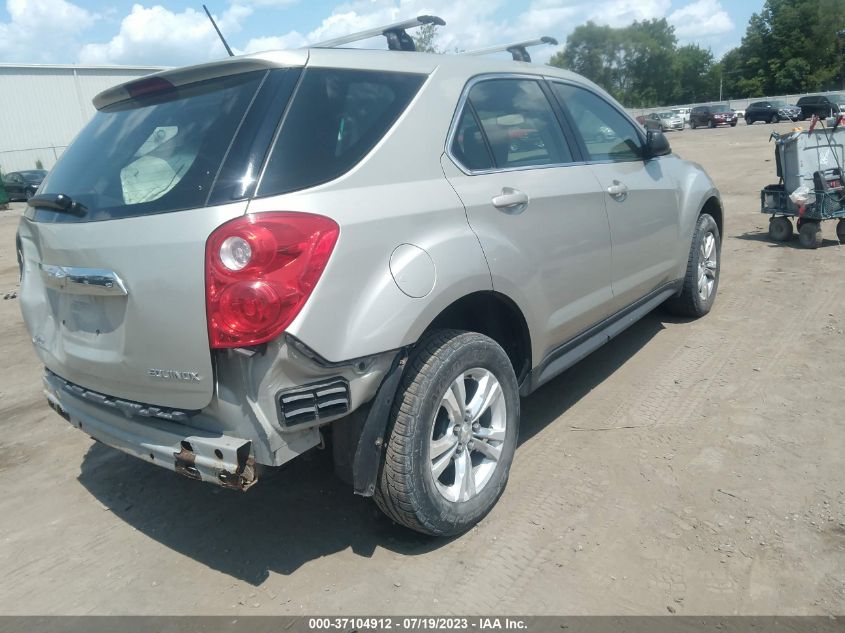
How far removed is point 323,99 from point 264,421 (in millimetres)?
1195

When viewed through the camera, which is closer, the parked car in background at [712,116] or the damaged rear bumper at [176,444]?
the damaged rear bumper at [176,444]

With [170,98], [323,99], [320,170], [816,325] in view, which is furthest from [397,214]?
[816,325]

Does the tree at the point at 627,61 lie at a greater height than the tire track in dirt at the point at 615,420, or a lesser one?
greater

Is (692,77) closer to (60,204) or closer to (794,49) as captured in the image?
(794,49)

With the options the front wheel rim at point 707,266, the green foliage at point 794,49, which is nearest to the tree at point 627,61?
the green foliage at point 794,49

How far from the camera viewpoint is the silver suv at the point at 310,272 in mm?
2273

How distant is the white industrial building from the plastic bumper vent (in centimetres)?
3743

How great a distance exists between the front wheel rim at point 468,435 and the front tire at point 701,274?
2.76 m

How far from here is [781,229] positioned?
26.7 feet

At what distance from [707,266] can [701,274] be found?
193 millimetres

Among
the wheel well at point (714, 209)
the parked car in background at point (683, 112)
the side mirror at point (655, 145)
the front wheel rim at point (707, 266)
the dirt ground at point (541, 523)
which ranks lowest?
the dirt ground at point (541, 523)

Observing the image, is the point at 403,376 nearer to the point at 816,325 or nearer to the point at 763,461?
the point at 763,461

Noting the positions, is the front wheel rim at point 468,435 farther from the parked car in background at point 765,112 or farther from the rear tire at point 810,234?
the parked car in background at point 765,112

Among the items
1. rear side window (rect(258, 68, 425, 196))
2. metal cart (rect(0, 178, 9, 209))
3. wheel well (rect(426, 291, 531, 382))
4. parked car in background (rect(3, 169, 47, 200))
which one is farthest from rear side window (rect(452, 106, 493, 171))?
parked car in background (rect(3, 169, 47, 200))
